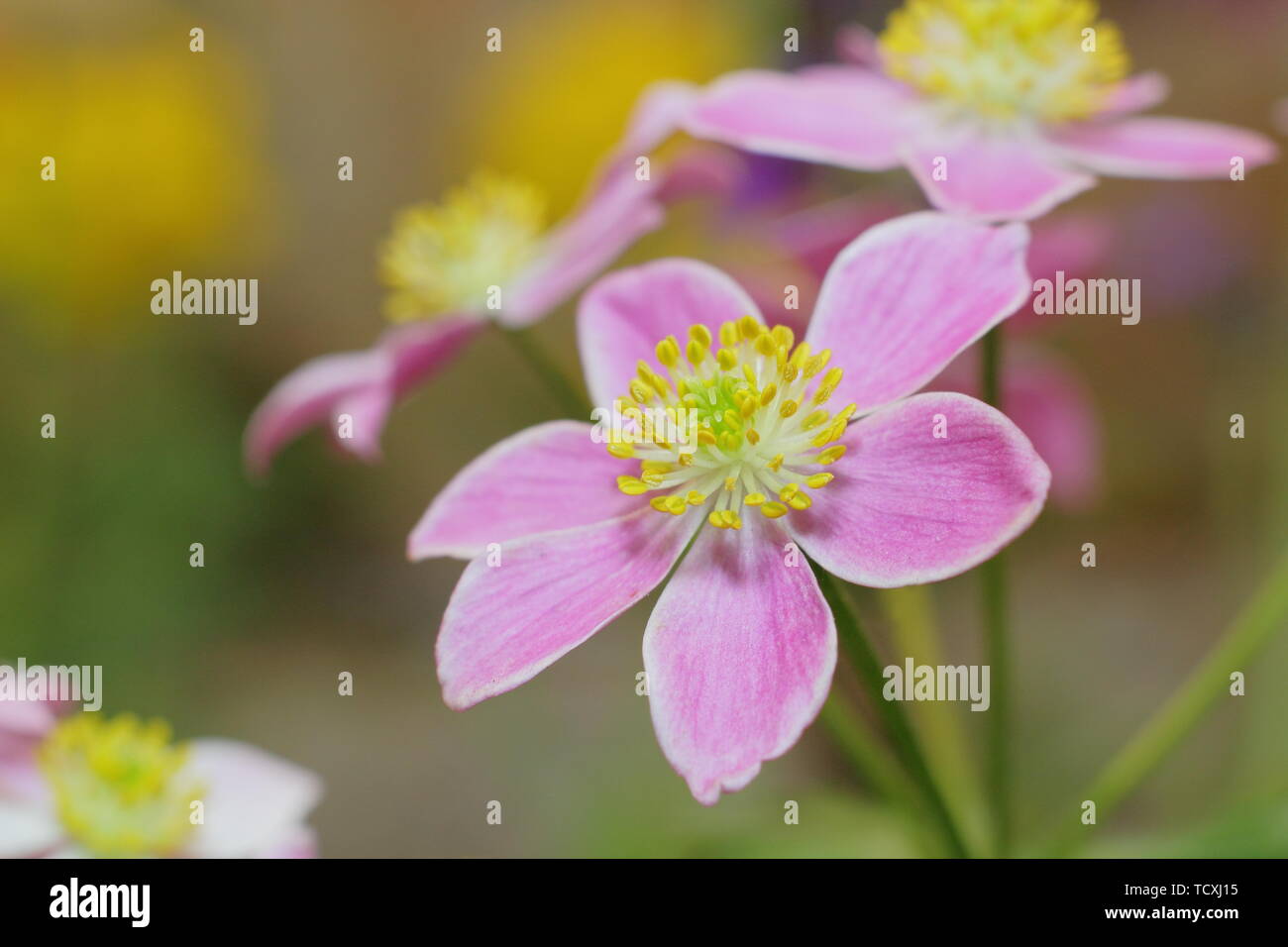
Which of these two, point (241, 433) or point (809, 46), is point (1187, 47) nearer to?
point (809, 46)

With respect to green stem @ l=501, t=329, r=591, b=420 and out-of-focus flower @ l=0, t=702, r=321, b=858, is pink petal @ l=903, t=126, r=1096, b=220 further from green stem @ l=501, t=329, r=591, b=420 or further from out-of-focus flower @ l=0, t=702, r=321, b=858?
out-of-focus flower @ l=0, t=702, r=321, b=858

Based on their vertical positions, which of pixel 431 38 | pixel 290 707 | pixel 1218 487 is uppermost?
pixel 431 38

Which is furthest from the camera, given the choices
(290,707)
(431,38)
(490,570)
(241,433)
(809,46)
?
(431,38)

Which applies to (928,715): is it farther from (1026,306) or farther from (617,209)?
(617,209)
